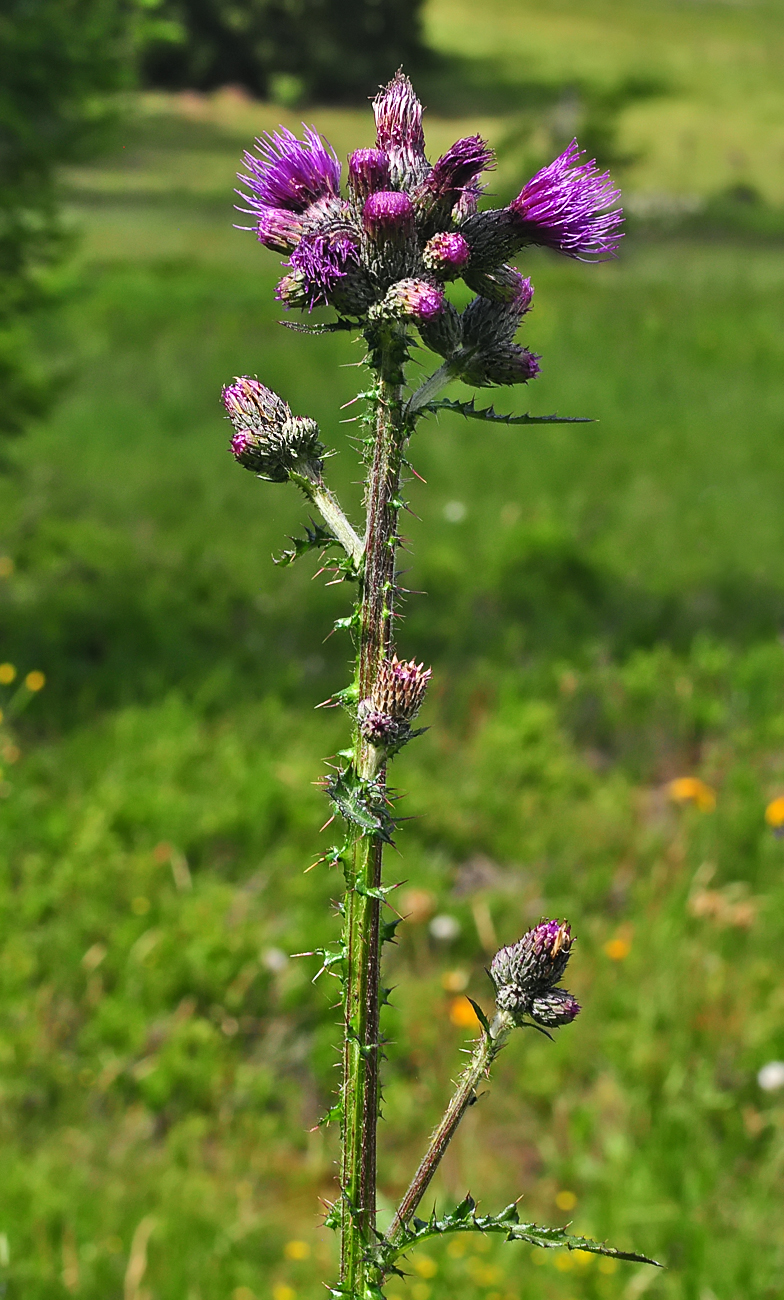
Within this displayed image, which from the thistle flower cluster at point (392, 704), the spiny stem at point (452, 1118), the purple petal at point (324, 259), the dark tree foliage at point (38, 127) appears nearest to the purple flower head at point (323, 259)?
the purple petal at point (324, 259)

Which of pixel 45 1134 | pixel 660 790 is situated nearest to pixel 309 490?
pixel 45 1134

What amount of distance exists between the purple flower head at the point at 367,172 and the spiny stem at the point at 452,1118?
114cm

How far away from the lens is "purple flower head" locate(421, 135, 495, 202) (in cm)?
139

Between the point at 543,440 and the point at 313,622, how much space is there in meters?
4.53

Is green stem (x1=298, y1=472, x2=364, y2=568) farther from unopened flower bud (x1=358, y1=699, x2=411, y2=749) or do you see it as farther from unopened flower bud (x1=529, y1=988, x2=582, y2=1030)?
unopened flower bud (x1=529, y1=988, x2=582, y2=1030)

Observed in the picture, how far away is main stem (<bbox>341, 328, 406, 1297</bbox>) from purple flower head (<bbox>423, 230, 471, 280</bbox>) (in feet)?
0.34

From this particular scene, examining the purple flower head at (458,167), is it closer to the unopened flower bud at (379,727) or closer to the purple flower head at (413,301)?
the purple flower head at (413,301)

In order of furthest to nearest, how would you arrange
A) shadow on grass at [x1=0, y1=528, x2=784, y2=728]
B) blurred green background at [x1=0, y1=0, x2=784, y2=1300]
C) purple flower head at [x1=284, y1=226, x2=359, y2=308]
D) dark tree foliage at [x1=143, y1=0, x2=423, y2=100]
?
shadow on grass at [x1=0, y1=528, x2=784, y2=728]
dark tree foliage at [x1=143, y1=0, x2=423, y2=100]
blurred green background at [x1=0, y1=0, x2=784, y2=1300]
purple flower head at [x1=284, y1=226, x2=359, y2=308]

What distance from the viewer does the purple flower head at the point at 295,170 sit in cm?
150

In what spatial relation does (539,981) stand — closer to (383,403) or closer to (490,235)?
(383,403)

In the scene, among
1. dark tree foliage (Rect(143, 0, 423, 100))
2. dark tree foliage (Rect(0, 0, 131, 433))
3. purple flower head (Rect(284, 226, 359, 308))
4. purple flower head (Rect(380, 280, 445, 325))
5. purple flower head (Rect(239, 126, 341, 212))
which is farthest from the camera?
dark tree foliage (Rect(0, 0, 131, 433))

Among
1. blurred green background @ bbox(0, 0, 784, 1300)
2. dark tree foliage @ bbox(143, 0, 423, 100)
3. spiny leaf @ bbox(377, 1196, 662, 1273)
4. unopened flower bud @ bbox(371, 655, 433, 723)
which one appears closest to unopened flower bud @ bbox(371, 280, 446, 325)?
unopened flower bud @ bbox(371, 655, 433, 723)

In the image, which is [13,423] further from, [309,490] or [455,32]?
[455,32]

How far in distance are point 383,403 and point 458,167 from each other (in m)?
0.34
